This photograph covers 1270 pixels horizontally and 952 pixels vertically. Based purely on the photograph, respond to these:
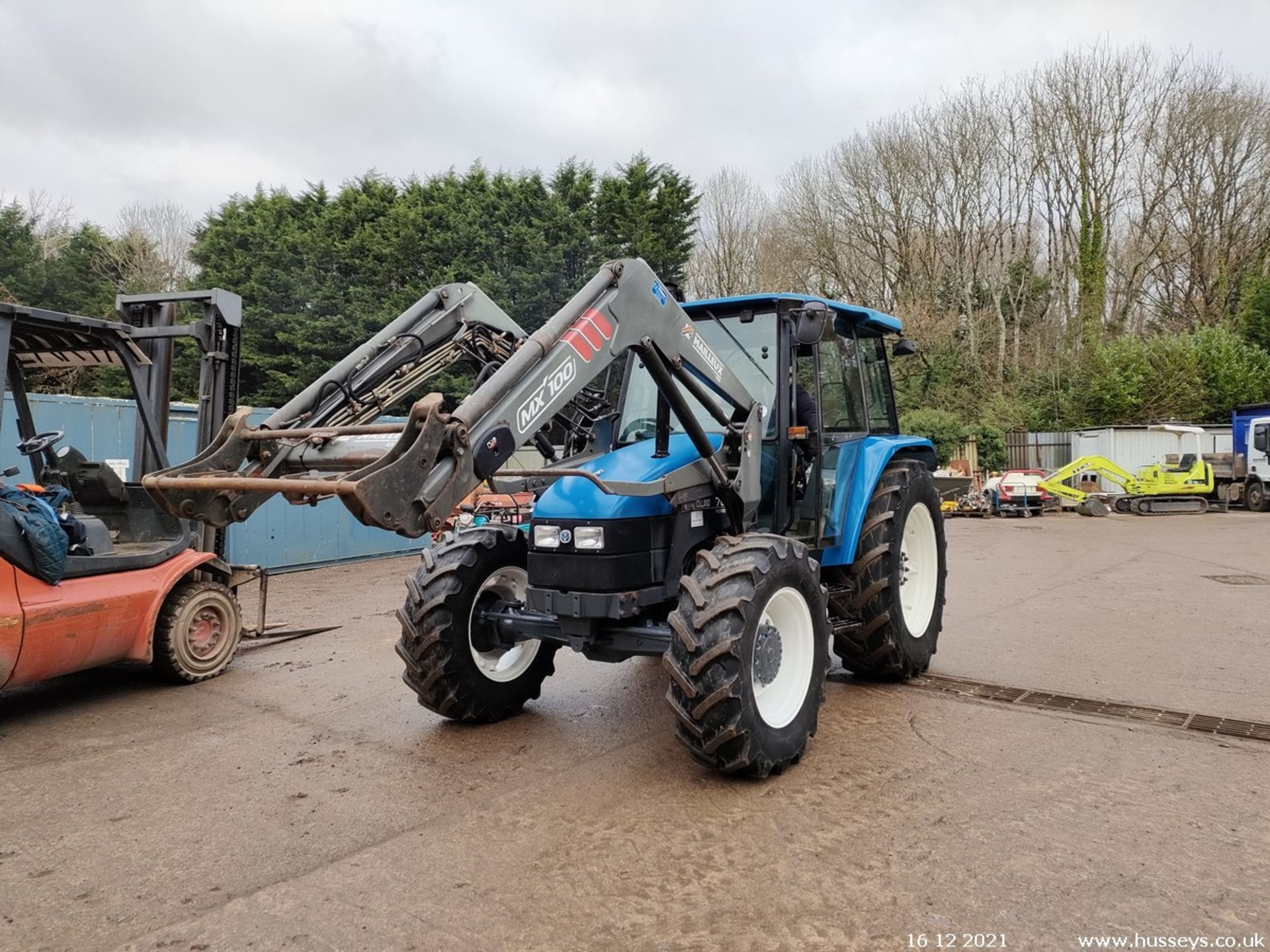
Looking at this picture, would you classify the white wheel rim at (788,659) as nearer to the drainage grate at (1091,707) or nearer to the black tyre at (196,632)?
the drainage grate at (1091,707)

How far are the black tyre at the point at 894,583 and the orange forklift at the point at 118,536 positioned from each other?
4321 mm

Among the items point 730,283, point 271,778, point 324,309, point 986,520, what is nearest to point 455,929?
point 271,778

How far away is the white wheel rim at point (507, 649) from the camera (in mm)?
4855

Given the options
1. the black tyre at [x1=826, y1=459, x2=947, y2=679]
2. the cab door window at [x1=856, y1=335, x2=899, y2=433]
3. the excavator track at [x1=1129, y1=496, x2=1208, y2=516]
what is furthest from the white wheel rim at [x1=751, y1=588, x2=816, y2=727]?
the excavator track at [x1=1129, y1=496, x2=1208, y2=516]

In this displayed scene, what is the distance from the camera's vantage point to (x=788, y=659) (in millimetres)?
4285

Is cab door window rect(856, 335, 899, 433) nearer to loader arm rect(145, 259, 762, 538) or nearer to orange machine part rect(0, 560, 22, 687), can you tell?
loader arm rect(145, 259, 762, 538)

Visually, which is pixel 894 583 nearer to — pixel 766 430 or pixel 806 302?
pixel 766 430

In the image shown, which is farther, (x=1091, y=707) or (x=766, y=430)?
(x=1091, y=707)

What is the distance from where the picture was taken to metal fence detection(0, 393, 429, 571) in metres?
9.42

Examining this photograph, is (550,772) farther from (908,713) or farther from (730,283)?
(730,283)

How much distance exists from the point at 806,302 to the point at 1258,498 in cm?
2146

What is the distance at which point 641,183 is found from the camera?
2419 cm

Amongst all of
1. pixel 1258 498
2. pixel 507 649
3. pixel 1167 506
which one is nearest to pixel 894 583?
pixel 507 649

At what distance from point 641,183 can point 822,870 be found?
23.1m
